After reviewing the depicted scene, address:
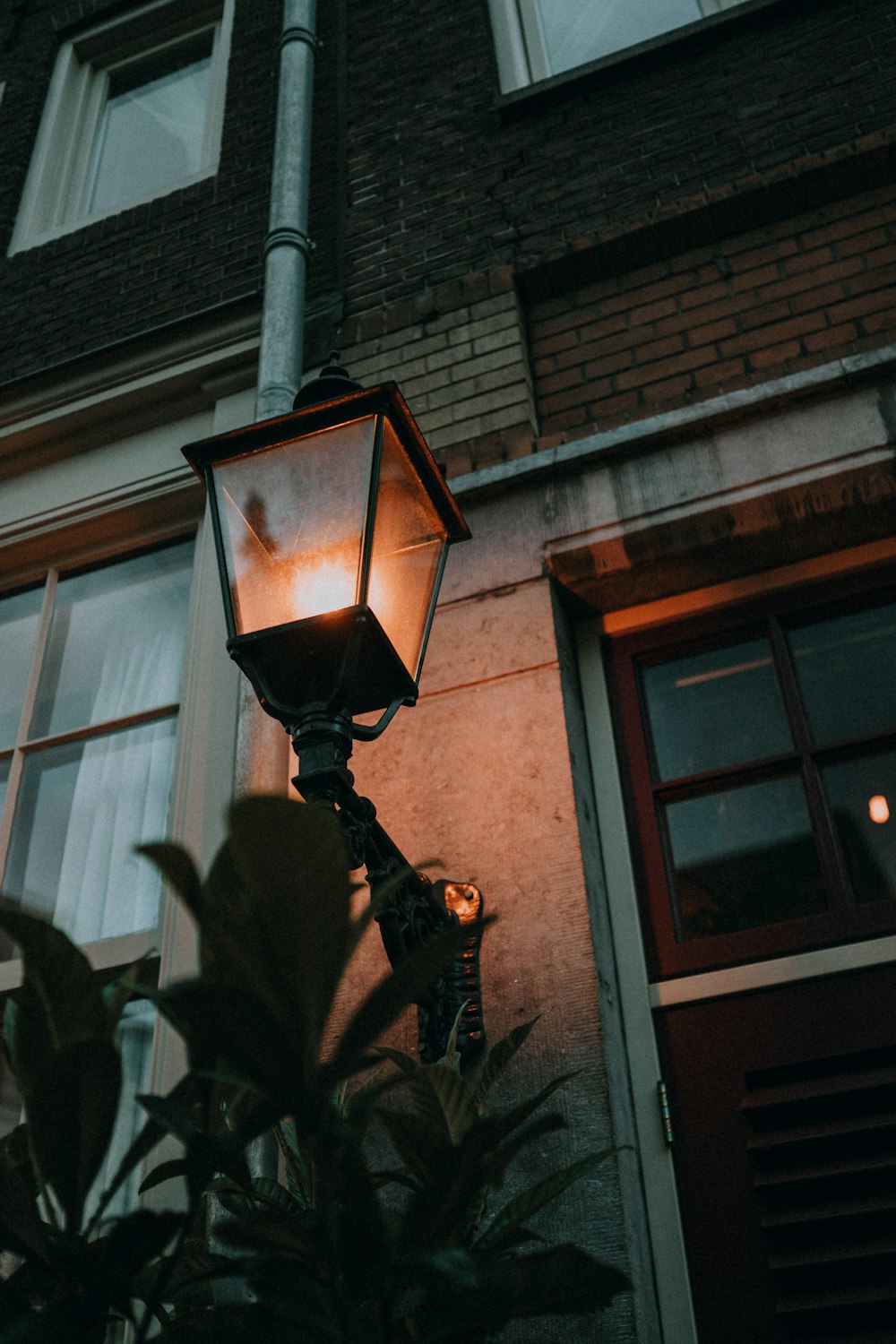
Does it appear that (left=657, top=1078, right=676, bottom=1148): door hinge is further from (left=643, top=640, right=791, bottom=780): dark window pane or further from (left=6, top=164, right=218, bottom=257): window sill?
(left=6, top=164, right=218, bottom=257): window sill

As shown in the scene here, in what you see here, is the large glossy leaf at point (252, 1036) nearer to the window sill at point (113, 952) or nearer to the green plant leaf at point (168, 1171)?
the green plant leaf at point (168, 1171)

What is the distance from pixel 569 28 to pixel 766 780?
3.53 metres

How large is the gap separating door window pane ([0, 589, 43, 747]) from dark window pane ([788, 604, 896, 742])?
2585 millimetres

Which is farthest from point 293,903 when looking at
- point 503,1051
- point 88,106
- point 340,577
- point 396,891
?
point 88,106

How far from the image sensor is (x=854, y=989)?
259 centimetres

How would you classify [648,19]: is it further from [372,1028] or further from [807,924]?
[372,1028]

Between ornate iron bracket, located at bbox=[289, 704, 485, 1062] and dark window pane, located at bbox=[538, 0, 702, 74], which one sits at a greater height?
dark window pane, located at bbox=[538, 0, 702, 74]

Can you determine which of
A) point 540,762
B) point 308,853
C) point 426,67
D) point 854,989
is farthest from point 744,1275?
point 426,67

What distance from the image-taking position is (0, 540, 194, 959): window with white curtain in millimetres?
3639

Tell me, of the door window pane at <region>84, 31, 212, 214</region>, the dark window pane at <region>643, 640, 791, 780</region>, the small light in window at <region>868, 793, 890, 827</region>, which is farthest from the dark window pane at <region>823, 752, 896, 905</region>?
the door window pane at <region>84, 31, 212, 214</region>

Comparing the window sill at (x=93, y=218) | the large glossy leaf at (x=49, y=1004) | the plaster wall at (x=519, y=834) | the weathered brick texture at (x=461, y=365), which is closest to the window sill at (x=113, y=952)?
the plaster wall at (x=519, y=834)

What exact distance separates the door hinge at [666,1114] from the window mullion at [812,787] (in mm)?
553

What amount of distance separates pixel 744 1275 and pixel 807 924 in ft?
2.41

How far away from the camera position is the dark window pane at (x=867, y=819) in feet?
8.96
